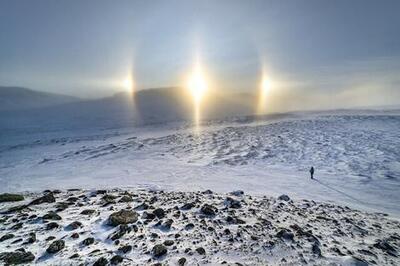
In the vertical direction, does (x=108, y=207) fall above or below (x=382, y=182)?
above

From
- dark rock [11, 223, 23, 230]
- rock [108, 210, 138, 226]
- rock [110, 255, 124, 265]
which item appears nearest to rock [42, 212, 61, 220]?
dark rock [11, 223, 23, 230]

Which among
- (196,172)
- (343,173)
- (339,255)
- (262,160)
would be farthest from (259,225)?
(262,160)

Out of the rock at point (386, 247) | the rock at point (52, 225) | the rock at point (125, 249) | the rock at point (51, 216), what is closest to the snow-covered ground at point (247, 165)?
the rock at point (386, 247)

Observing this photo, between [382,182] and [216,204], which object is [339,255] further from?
[382,182]

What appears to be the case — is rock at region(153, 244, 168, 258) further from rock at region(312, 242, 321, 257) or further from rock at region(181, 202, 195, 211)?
rock at region(312, 242, 321, 257)

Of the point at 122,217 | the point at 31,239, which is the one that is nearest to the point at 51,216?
the point at 31,239

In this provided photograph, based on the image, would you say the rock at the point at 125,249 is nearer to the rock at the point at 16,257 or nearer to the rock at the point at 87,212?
the rock at the point at 16,257
